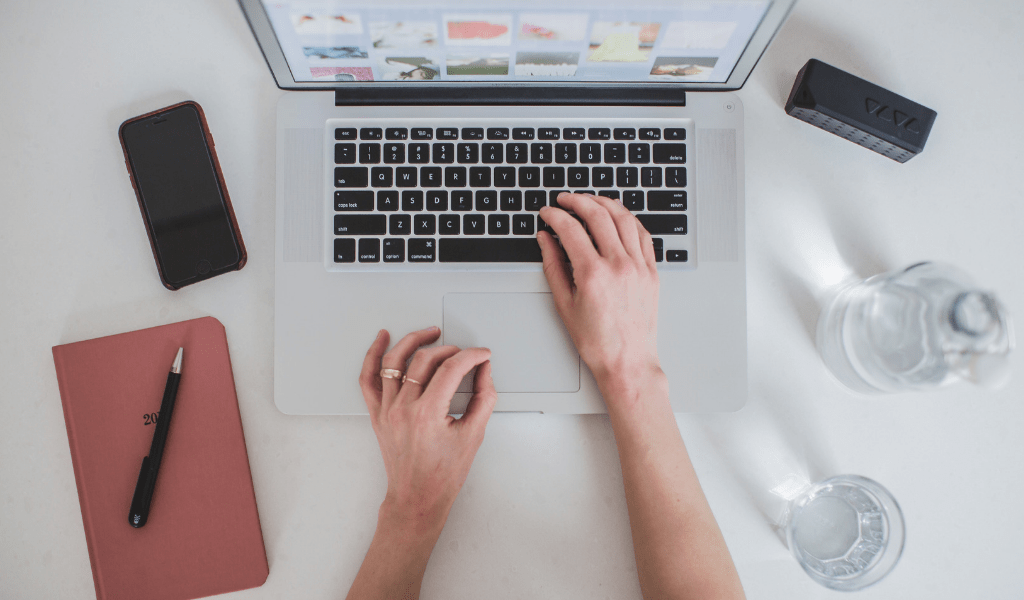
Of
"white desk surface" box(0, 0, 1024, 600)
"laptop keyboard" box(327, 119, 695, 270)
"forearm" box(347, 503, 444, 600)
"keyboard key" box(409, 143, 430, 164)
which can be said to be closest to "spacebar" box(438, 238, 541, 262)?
"laptop keyboard" box(327, 119, 695, 270)

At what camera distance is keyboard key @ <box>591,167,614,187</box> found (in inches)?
27.9

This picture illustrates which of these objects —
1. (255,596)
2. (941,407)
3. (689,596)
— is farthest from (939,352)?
(255,596)

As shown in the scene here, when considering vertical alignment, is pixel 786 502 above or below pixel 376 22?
below

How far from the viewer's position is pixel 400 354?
68 cm

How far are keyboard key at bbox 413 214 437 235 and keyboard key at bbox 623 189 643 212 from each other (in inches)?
9.3

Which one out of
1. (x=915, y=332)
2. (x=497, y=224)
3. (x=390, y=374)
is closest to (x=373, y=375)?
(x=390, y=374)

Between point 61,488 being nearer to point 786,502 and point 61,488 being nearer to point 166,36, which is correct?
point 166,36

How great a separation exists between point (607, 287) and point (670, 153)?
0.19 meters

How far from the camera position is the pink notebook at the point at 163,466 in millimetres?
708

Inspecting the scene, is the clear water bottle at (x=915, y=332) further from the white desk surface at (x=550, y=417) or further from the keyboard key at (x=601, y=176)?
the keyboard key at (x=601, y=176)

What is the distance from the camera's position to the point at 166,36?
0.75m

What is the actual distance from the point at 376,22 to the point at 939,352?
746 millimetres

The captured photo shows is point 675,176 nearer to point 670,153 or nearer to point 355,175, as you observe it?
point 670,153

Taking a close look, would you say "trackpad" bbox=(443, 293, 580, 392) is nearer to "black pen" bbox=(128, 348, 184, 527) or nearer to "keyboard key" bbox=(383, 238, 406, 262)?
"keyboard key" bbox=(383, 238, 406, 262)
